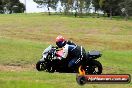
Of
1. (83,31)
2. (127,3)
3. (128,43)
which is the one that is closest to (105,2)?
(127,3)

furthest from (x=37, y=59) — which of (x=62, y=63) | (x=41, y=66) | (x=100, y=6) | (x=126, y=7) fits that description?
(x=100, y=6)

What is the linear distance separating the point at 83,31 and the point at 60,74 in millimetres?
45553

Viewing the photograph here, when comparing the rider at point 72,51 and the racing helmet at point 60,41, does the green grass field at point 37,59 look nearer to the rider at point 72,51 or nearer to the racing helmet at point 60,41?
the rider at point 72,51

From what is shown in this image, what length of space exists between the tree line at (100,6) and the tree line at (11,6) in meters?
14.7

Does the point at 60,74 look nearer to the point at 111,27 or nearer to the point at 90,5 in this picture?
the point at 111,27

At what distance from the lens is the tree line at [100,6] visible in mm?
114925

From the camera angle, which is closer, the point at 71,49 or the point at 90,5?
the point at 71,49

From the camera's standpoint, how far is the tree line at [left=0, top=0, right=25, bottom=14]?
14300cm

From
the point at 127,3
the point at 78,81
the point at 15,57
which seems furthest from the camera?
the point at 127,3

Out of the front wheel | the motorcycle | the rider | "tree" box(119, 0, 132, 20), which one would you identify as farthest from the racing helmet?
"tree" box(119, 0, 132, 20)

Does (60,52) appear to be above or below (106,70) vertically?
above

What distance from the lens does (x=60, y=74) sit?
74.7 ft

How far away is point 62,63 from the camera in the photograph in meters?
22.9

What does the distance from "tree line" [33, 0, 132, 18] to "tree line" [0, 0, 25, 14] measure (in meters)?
14.7
